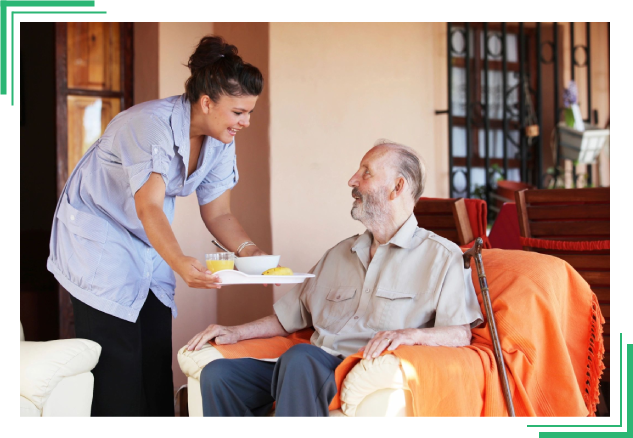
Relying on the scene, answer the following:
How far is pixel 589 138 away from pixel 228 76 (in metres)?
3.75

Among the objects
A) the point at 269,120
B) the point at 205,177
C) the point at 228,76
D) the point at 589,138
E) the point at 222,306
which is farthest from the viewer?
the point at 589,138

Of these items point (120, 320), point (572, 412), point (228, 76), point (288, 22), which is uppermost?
point (288, 22)

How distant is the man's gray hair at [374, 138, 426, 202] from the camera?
2.25 metres

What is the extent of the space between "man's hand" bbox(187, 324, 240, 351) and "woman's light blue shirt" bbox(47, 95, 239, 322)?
0.71ft

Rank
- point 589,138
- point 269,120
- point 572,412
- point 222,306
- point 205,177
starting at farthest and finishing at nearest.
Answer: point 589,138 → point 222,306 → point 269,120 → point 205,177 → point 572,412

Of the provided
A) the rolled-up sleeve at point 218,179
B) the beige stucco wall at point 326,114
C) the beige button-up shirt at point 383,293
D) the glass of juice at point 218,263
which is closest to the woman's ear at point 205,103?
the rolled-up sleeve at point 218,179

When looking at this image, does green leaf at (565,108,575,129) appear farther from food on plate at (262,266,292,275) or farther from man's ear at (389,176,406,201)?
food on plate at (262,266,292,275)

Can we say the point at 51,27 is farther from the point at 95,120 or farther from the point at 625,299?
the point at 625,299

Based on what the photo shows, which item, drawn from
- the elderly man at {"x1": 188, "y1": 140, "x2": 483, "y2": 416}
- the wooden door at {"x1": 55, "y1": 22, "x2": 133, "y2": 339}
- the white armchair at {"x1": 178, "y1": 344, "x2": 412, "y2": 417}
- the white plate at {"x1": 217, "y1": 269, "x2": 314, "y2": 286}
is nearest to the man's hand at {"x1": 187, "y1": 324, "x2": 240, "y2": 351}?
the elderly man at {"x1": 188, "y1": 140, "x2": 483, "y2": 416}

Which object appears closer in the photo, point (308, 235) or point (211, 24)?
point (308, 235)

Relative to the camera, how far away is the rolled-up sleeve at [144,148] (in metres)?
1.96

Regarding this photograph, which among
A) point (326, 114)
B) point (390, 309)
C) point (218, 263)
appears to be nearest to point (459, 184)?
point (326, 114)

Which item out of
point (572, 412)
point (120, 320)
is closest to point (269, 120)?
point (120, 320)

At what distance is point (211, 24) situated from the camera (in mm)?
3975
